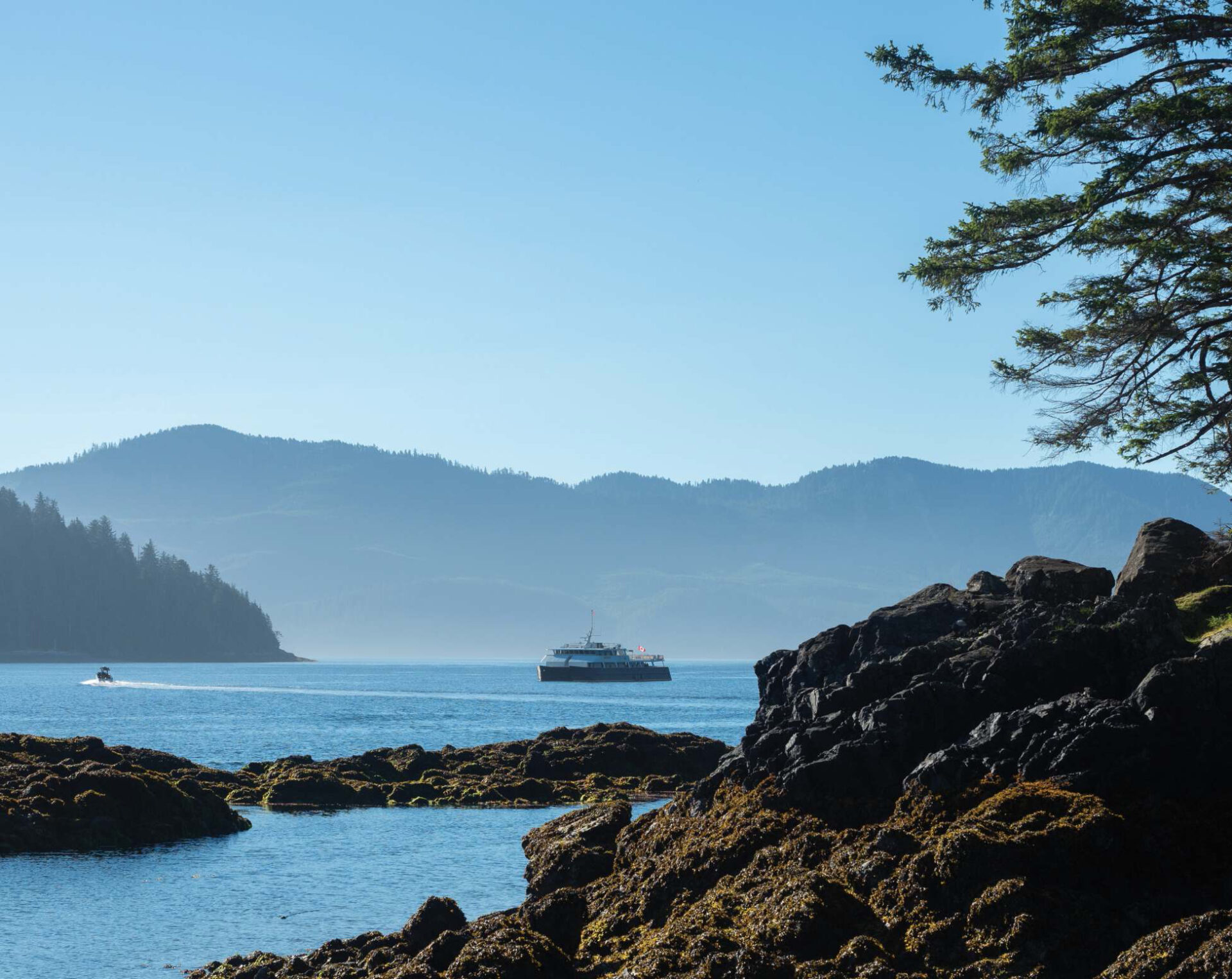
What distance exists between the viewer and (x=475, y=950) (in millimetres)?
18766

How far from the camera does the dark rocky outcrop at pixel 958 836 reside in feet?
55.4

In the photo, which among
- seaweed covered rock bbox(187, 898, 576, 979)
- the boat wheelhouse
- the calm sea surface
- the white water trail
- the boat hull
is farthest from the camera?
the boat wheelhouse

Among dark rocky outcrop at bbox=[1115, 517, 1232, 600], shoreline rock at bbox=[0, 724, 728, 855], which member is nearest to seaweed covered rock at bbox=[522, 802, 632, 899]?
shoreline rock at bbox=[0, 724, 728, 855]

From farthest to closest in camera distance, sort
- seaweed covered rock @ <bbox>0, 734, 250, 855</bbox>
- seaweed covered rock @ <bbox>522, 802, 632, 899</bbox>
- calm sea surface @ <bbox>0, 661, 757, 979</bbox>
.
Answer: seaweed covered rock @ <bbox>0, 734, 250, 855</bbox>
calm sea surface @ <bbox>0, 661, 757, 979</bbox>
seaweed covered rock @ <bbox>522, 802, 632, 899</bbox>

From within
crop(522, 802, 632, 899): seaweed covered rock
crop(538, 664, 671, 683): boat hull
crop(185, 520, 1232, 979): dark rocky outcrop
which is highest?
crop(185, 520, 1232, 979): dark rocky outcrop

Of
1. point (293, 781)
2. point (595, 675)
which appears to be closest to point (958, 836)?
point (293, 781)

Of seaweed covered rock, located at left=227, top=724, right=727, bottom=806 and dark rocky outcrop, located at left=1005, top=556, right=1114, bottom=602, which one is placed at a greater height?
dark rocky outcrop, located at left=1005, top=556, right=1114, bottom=602

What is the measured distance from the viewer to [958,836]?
1812cm

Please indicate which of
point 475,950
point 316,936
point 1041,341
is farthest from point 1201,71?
point 316,936

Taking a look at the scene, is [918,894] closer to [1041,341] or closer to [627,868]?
[627,868]


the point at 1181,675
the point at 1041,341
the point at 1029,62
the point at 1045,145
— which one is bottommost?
the point at 1181,675

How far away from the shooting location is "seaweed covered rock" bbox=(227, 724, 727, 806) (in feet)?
155

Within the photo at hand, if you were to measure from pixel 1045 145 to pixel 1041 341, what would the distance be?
14.9 ft

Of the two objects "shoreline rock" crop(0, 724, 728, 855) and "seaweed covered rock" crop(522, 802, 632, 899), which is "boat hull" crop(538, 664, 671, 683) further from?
"seaweed covered rock" crop(522, 802, 632, 899)
